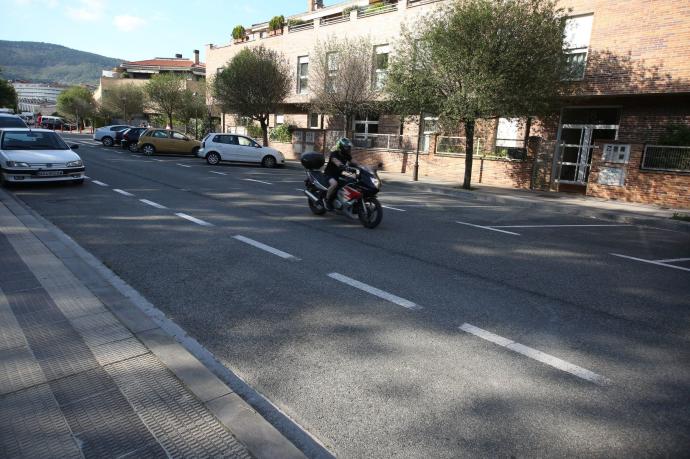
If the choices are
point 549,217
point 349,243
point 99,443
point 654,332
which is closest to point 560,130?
point 549,217

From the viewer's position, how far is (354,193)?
8.62 meters

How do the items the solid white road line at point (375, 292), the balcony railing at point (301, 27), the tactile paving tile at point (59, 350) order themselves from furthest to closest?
the balcony railing at point (301, 27) < the solid white road line at point (375, 292) < the tactile paving tile at point (59, 350)

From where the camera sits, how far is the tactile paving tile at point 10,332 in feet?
11.3

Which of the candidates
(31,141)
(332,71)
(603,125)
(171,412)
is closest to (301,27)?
(332,71)

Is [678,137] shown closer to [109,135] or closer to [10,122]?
[10,122]

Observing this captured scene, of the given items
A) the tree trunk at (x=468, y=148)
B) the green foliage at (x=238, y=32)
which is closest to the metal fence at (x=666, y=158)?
the tree trunk at (x=468, y=148)

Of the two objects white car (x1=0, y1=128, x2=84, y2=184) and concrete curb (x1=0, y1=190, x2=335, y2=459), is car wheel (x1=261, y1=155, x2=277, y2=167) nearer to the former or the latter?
white car (x1=0, y1=128, x2=84, y2=184)

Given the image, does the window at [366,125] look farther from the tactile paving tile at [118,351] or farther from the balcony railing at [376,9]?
the tactile paving tile at [118,351]

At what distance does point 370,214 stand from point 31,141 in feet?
31.9

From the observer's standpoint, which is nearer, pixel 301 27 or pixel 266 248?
pixel 266 248

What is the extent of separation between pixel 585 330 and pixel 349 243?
3.81 m

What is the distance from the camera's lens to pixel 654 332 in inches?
173

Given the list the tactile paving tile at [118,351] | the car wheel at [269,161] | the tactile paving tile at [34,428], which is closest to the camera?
the tactile paving tile at [34,428]

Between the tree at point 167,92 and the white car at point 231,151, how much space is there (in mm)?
23240
